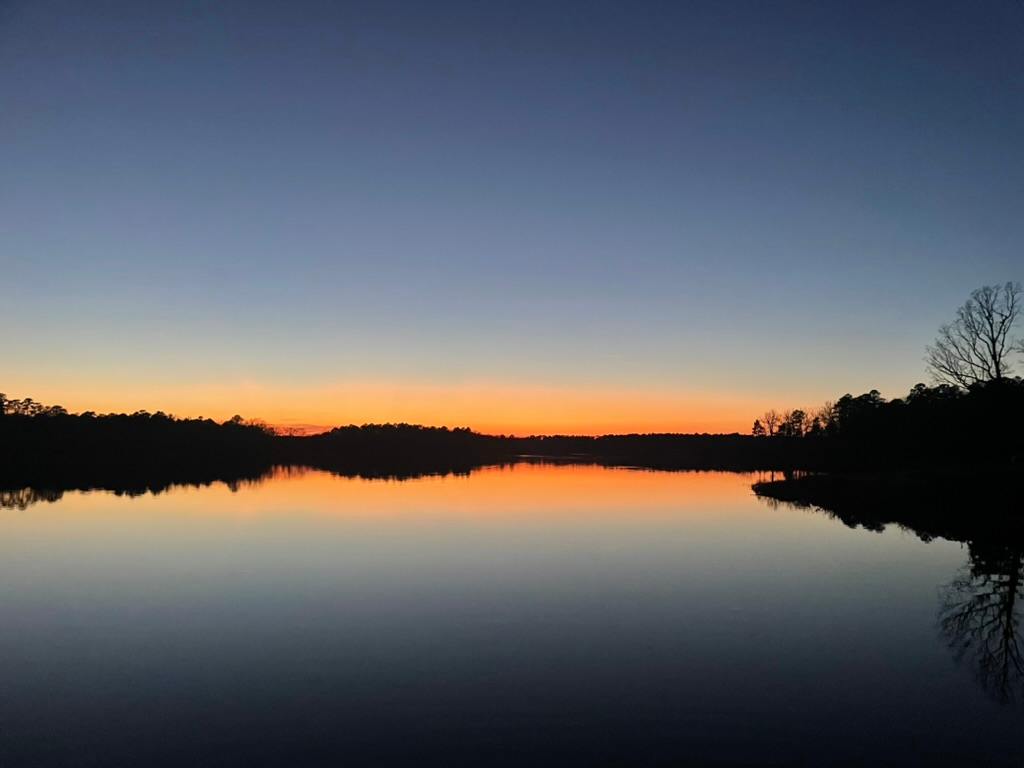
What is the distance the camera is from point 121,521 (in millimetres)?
35531

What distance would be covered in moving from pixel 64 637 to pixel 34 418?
344 feet

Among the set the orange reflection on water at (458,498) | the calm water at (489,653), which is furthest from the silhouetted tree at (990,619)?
the orange reflection on water at (458,498)

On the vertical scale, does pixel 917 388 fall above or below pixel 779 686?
above

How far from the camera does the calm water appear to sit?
972 cm

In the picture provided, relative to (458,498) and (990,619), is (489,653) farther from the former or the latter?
(458,498)

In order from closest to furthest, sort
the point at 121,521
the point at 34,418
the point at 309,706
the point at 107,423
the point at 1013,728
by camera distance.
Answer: the point at 1013,728
the point at 309,706
the point at 121,521
the point at 34,418
the point at 107,423

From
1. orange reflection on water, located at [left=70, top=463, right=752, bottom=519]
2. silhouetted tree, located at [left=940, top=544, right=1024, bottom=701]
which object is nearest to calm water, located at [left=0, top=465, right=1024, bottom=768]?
silhouetted tree, located at [left=940, top=544, right=1024, bottom=701]

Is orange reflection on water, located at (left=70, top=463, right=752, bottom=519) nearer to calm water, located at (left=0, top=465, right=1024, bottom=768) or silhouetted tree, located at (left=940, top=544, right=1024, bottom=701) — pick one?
calm water, located at (left=0, top=465, right=1024, bottom=768)

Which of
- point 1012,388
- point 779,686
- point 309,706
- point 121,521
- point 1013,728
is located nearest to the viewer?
point 1013,728

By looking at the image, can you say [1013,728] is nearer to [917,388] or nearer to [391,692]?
[391,692]

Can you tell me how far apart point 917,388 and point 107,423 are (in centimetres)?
12411

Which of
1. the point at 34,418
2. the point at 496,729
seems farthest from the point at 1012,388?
the point at 34,418

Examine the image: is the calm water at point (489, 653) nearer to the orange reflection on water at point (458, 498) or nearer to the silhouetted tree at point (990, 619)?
the silhouetted tree at point (990, 619)

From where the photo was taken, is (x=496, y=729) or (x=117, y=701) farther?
(x=117, y=701)
